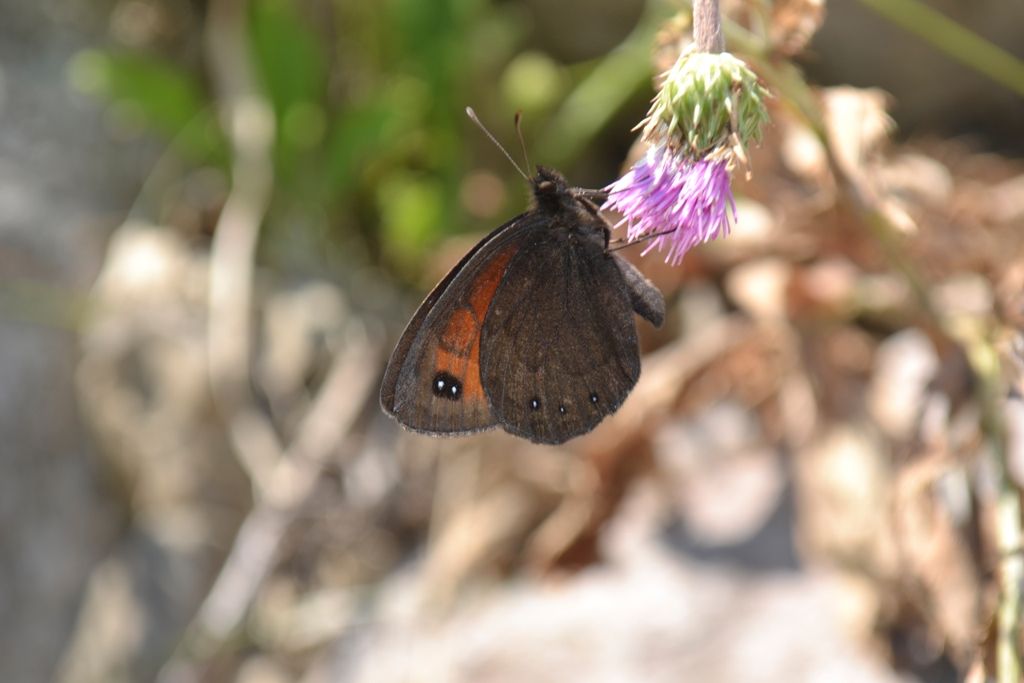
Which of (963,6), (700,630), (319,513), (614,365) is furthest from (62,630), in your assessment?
(963,6)

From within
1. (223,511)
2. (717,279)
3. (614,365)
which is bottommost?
(717,279)

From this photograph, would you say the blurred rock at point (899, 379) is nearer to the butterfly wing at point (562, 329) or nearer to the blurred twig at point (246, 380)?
the butterfly wing at point (562, 329)

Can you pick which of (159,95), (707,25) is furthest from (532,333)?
(159,95)

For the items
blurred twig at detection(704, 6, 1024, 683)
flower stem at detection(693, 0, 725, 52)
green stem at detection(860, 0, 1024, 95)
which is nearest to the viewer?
flower stem at detection(693, 0, 725, 52)

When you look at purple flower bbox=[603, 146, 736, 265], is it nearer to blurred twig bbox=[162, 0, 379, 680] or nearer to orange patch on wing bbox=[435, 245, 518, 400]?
orange patch on wing bbox=[435, 245, 518, 400]

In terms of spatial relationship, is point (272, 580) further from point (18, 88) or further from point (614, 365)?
point (18, 88)

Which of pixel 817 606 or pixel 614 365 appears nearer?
pixel 614 365

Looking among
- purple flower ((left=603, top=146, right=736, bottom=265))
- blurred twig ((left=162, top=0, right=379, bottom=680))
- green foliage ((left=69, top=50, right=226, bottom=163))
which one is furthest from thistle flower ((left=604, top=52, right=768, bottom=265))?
green foliage ((left=69, top=50, right=226, bottom=163))
